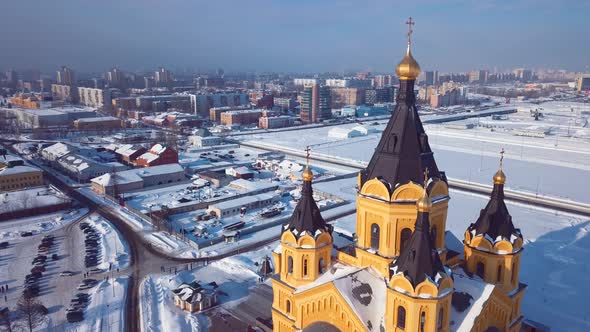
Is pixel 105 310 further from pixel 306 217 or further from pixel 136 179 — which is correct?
pixel 136 179

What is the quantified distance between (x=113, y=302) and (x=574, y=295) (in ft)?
80.3

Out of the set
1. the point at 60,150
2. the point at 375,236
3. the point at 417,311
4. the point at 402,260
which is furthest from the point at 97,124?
the point at 417,311

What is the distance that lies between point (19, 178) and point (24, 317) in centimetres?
2731

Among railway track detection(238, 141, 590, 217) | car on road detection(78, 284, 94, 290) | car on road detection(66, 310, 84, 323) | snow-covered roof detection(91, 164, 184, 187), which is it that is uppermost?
snow-covered roof detection(91, 164, 184, 187)

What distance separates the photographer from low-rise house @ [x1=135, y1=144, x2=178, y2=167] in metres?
50.3

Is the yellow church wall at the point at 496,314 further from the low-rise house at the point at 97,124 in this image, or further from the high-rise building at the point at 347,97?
the high-rise building at the point at 347,97

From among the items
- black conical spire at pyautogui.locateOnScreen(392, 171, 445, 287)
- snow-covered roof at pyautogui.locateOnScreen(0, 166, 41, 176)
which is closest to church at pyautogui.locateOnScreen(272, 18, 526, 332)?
black conical spire at pyautogui.locateOnScreen(392, 171, 445, 287)

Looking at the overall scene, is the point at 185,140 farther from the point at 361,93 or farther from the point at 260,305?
the point at 361,93

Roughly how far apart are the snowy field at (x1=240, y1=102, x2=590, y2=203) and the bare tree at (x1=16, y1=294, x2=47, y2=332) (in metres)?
41.3

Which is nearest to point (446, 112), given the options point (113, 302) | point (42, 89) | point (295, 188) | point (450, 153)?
point (450, 153)

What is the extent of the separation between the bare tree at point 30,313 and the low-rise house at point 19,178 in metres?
25.2

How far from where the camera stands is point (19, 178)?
139 feet

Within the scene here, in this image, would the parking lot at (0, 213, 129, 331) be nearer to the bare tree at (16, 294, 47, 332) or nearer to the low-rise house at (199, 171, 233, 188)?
the bare tree at (16, 294, 47, 332)

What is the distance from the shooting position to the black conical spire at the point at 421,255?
37.4 ft
